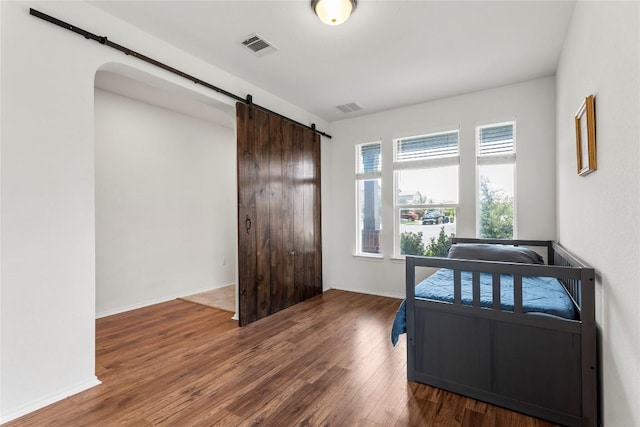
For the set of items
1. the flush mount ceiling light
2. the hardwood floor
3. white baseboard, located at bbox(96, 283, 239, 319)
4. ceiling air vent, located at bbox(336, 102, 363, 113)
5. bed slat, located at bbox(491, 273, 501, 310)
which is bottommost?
the hardwood floor

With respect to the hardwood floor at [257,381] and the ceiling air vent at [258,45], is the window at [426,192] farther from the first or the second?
the ceiling air vent at [258,45]

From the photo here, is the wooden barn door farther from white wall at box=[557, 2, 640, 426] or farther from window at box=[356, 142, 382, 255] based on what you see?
white wall at box=[557, 2, 640, 426]

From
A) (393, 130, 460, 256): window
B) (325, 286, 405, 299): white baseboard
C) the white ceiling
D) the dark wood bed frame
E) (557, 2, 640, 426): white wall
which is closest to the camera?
(557, 2, 640, 426): white wall

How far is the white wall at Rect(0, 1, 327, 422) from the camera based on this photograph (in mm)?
1786

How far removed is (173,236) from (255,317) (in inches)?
75.3

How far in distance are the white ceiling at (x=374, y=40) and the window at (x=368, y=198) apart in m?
1.13

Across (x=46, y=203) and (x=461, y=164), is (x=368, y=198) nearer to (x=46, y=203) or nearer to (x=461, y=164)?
(x=461, y=164)

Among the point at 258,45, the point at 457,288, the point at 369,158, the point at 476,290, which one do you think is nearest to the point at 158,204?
the point at 258,45

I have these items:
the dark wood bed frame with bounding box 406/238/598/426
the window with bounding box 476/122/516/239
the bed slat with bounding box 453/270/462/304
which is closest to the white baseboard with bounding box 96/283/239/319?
the dark wood bed frame with bounding box 406/238/598/426

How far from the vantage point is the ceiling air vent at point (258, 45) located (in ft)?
8.46

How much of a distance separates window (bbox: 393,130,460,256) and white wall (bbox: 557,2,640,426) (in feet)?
6.18

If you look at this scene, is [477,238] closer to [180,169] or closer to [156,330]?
[156,330]

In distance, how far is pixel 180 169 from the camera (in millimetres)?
4496

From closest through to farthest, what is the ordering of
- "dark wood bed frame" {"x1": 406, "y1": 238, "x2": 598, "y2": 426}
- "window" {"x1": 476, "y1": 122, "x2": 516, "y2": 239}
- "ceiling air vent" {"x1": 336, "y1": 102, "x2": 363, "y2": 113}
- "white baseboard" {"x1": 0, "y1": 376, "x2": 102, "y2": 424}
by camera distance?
1. "dark wood bed frame" {"x1": 406, "y1": 238, "x2": 598, "y2": 426}
2. "white baseboard" {"x1": 0, "y1": 376, "x2": 102, "y2": 424}
3. "window" {"x1": 476, "y1": 122, "x2": 516, "y2": 239}
4. "ceiling air vent" {"x1": 336, "y1": 102, "x2": 363, "y2": 113}
